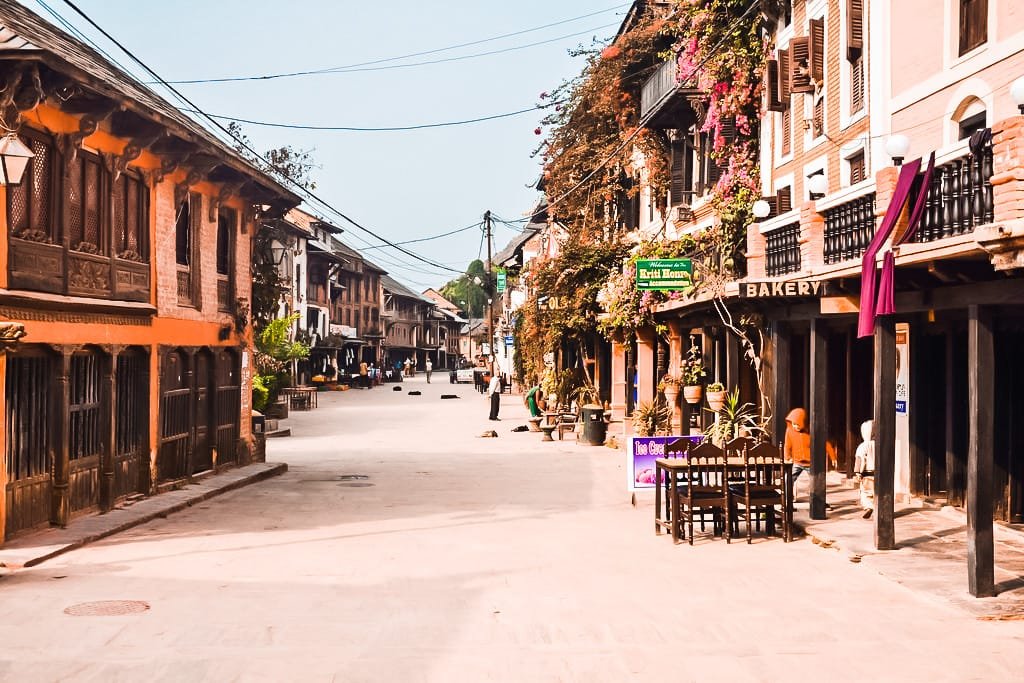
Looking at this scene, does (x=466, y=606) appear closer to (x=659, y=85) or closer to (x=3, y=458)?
(x=3, y=458)

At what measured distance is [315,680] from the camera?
780cm

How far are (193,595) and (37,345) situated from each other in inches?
197

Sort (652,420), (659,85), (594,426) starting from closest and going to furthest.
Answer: (652,420) → (659,85) → (594,426)

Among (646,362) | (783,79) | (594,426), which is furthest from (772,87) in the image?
(594,426)

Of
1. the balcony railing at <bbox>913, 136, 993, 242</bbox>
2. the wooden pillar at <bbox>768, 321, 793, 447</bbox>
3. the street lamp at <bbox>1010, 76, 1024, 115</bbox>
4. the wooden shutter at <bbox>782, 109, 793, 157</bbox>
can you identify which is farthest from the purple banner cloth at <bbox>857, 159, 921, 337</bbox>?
the wooden shutter at <bbox>782, 109, 793, 157</bbox>

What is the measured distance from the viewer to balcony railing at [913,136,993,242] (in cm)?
1013

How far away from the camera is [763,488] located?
14102 millimetres

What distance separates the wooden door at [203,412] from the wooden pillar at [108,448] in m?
4.11

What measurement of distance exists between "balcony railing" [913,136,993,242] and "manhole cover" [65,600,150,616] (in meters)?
8.46

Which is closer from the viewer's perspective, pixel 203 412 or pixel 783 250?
pixel 783 250

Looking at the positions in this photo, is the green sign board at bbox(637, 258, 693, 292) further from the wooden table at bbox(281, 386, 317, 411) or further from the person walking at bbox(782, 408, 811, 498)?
the wooden table at bbox(281, 386, 317, 411)

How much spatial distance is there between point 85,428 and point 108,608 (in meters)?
6.27

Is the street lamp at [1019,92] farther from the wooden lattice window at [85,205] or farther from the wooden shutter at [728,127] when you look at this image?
the wooden shutter at [728,127]

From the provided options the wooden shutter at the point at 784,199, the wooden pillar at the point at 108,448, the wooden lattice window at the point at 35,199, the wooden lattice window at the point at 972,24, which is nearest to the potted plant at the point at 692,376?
the wooden shutter at the point at 784,199
